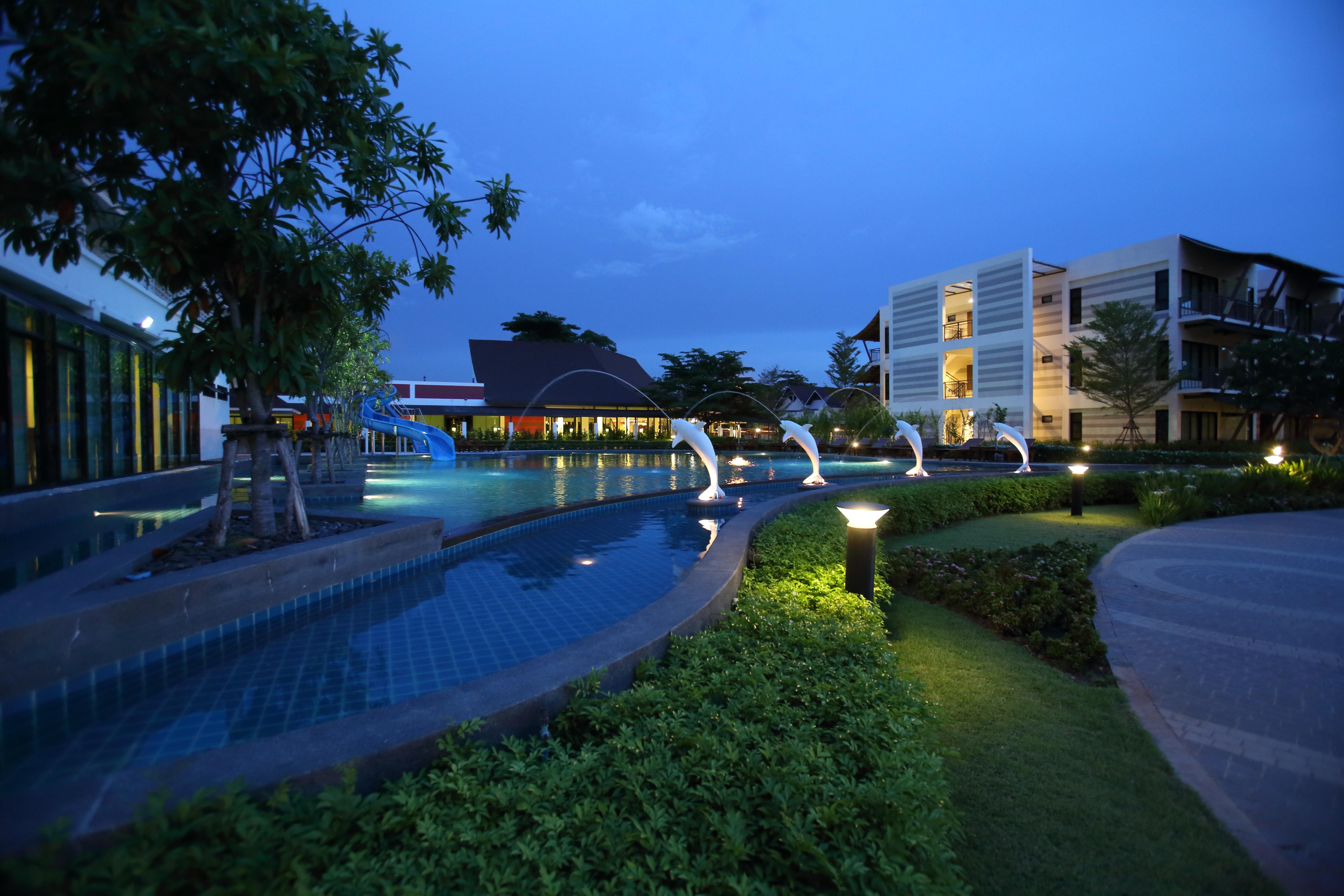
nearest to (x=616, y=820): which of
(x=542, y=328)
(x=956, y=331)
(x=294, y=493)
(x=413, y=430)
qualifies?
(x=294, y=493)

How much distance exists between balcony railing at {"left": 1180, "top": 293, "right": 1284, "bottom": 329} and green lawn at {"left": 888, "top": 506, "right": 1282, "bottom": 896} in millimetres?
31491

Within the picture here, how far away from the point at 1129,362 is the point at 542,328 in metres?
47.0

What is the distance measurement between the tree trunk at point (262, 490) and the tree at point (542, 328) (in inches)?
2088

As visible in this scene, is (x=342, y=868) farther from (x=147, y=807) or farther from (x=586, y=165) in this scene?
(x=586, y=165)

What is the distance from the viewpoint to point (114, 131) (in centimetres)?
431

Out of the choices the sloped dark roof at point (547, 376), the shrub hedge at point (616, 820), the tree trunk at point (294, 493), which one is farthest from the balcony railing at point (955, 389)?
the shrub hedge at point (616, 820)

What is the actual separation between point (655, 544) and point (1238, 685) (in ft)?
19.1

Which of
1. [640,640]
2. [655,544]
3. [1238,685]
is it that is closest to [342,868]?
[640,640]

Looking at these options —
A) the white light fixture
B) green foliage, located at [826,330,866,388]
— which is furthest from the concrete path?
green foliage, located at [826,330,866,388]

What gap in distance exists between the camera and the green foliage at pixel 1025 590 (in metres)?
5.13

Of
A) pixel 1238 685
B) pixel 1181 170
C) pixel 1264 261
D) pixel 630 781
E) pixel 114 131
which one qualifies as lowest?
pixel 1238 685

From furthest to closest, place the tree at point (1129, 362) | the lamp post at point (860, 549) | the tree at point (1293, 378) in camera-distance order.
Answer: the tree at point (1129, 362) → the tree at point (1293, 378) → the lamp post at point (860, 549)

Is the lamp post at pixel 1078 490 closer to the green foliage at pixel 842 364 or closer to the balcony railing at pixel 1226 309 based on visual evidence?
the balcony railing at pixel 1226 309

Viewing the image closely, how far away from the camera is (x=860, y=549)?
538cm
